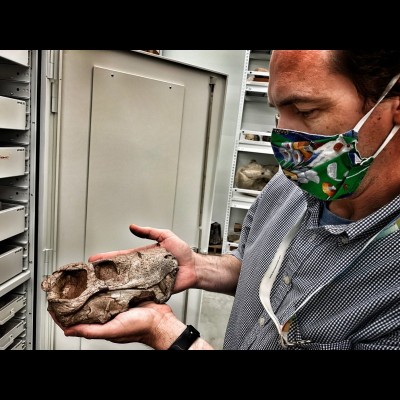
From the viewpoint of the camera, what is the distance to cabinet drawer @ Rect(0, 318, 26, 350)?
169cm

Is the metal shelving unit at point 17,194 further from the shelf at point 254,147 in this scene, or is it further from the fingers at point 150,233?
the shelf at point 254,147

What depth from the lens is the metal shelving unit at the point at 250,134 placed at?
3.21 metres

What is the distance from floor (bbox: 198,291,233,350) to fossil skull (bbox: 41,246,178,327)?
5.86 feet

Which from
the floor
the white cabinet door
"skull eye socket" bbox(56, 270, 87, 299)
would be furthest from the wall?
"skull eye socket" bbox(56, 270, 87, 299)

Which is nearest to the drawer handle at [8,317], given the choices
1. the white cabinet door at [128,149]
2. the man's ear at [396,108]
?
the white cabinet door at [128,149]

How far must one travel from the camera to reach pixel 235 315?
51.8 inches

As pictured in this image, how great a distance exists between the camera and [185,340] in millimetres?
1040

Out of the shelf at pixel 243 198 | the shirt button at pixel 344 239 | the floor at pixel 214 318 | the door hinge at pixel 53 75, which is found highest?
the door hinge at pixel 53 75

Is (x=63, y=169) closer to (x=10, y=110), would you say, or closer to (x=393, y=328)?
(x=10, y=110)

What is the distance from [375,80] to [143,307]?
42.6 inches

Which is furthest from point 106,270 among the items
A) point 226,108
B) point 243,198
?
point 226,108

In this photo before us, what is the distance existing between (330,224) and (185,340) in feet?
1.97

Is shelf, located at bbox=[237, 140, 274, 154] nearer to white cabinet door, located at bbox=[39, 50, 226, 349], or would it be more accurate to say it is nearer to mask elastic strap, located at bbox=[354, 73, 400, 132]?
white cabinet door, located at bbox=[39, 50, 226, 349]

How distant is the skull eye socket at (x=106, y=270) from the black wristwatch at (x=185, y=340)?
0.48m
